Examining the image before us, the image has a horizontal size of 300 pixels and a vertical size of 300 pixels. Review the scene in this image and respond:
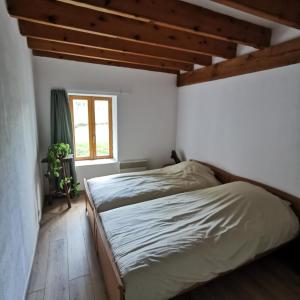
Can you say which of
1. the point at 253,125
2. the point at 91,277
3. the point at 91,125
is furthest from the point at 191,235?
the point at 91,125

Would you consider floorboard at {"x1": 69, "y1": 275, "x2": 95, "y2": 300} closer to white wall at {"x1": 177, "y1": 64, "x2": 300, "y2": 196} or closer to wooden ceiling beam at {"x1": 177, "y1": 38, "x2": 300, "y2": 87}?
white wall at {"x1": 177, "y1": 64, "x2": 300, "y2": 196}

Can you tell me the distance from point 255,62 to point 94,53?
7.21 ft

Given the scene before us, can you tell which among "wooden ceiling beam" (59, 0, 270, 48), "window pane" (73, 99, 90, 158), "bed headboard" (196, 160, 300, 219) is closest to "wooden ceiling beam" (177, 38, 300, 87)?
"wooden ceiling beam" (59, 0, 270, 48)

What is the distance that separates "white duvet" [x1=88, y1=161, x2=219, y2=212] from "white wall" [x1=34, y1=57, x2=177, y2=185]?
40.1 inches

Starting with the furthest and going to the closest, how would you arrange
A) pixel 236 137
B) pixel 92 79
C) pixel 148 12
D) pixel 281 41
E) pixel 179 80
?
pixel 179 80, pixel 92 79, pixel 236 137, pixel 281 41, pixel 148 12

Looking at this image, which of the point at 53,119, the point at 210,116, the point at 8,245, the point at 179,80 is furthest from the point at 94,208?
the point at 179,80

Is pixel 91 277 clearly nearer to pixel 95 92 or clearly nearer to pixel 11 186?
pixel 11 186

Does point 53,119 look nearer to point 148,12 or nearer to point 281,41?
point 148,12

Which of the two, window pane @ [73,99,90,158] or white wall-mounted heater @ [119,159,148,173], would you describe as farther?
white wall-mounted heater @ [119,159,148,173]

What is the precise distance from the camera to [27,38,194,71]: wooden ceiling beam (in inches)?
108

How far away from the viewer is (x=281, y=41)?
2.18 metres

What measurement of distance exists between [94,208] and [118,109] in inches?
80.5

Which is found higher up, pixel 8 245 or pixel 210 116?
pixel 210 116

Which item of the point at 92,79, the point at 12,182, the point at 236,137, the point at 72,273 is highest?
the point at 92,79
